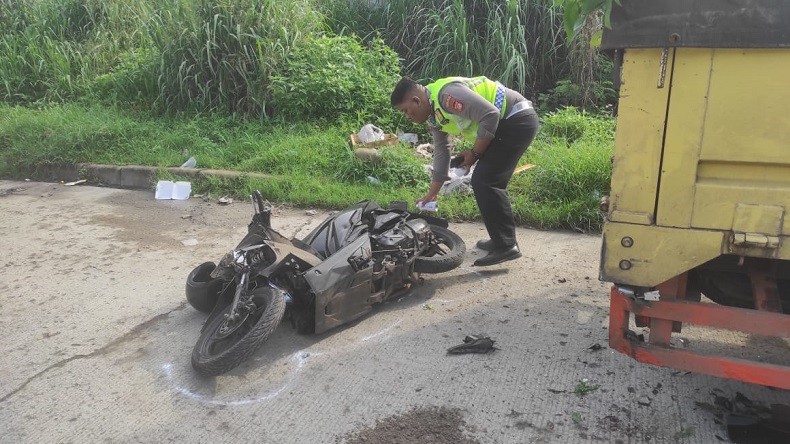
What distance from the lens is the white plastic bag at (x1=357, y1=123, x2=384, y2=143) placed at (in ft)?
21.8

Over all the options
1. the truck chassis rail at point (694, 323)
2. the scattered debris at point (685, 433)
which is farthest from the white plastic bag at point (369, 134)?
the scattered debris at point (685, 433)

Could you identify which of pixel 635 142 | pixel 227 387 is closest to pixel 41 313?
pixel 227 387

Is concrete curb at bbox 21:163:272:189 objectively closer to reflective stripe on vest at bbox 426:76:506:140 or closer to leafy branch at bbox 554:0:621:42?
reflective stripe on vest at bbox 426:76:506:140

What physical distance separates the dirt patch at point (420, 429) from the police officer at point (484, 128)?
5.62ft

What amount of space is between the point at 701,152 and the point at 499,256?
7.45 feet

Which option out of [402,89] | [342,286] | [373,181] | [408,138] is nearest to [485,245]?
[402,89]

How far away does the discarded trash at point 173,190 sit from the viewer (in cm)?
639

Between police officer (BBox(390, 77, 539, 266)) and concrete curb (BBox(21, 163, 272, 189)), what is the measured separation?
102 inches

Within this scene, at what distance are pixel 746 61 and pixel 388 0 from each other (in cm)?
733

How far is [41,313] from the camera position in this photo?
3.94 m

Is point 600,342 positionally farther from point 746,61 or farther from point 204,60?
point 204,60

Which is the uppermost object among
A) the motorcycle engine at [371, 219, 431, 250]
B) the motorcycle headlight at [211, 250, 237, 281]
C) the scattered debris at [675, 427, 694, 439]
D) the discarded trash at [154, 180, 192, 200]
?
the motorcycle engine at [371, 219, 431, 250]

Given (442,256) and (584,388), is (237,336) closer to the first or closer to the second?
(442,256)

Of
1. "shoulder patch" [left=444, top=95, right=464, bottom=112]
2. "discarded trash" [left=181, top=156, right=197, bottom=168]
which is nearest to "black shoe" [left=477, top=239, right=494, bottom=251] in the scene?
"shoulder patch" [left=444, top=95, right=464, bottom=112]
